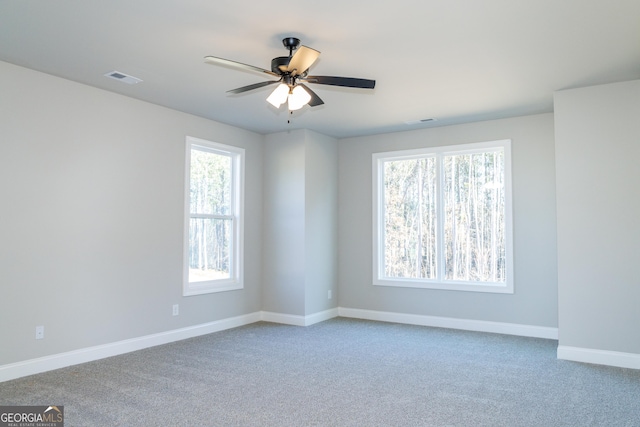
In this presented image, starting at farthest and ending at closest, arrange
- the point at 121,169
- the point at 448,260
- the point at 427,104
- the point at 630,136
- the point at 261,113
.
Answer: the point at 448,260, the point at 261,113, the point at 427,104, the point at 121,169, the point at 630,136

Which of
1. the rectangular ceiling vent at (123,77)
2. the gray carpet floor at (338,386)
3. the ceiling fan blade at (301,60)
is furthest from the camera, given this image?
the rectangular ceiling vent at (123,77)

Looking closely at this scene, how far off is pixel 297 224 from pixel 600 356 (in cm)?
376

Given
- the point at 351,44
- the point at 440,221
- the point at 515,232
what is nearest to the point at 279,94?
the point at 351,44

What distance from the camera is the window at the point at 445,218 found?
19.1 ft

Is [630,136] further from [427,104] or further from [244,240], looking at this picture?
[244,240]

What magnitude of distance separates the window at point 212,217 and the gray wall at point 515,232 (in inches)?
65.2

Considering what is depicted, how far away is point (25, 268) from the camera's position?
3.98 m

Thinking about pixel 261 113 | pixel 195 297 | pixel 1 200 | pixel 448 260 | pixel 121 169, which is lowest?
pixel 195 297

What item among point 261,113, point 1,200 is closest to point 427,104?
point 261,113

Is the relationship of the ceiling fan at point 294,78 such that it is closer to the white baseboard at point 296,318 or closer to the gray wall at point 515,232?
the gray wall at point 515,232

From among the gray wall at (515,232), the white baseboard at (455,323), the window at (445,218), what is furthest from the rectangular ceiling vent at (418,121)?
the white baseboard at (455,323)

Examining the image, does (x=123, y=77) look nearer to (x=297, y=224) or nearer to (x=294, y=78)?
(x=294, y=78)

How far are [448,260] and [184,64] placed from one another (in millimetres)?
4111

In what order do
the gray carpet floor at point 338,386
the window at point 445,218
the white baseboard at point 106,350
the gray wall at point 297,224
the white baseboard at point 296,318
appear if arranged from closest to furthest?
the gray carpet floor at point 338,386 → the white baseboard at point 106,350 → the window at point 445,218 → the white baseboard at point 296,318 → the gray wall at point 297,224
